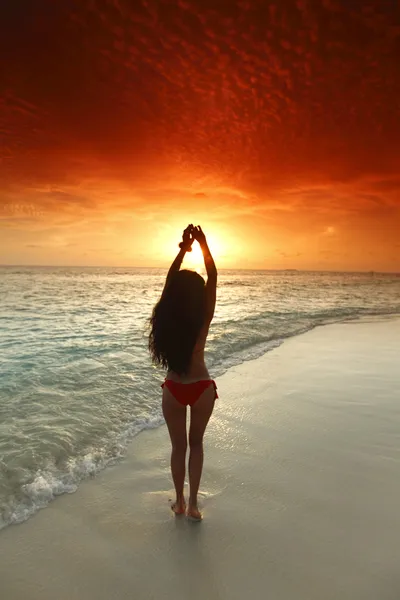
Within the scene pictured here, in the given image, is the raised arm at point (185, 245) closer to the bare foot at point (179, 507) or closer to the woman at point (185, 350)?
the woman at point (185, 350)

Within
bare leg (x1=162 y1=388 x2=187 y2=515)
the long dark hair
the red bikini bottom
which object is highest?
the long dark hair

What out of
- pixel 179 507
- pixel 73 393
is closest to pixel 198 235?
pixel 179 507

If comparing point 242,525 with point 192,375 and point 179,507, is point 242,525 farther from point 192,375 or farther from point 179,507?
point 192,375

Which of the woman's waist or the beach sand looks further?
the woman's waist

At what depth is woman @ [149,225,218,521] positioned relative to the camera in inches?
124

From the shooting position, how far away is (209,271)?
345 centimetres

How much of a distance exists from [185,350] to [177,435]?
78 centimetres

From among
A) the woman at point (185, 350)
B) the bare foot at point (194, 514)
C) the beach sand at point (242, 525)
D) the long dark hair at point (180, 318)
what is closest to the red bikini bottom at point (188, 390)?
the woman at point (185, 350)

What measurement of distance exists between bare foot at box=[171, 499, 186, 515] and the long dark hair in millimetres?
1213

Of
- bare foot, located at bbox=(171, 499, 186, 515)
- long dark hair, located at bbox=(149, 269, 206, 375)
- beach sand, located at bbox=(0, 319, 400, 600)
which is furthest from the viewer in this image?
bare foot, located at bbox=(171, 499, 186, 515)

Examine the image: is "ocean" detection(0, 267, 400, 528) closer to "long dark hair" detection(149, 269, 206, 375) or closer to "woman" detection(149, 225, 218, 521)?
"woman" detection(149, 225, 218, 521)

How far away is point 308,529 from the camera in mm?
3223

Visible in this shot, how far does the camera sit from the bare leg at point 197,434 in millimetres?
3334

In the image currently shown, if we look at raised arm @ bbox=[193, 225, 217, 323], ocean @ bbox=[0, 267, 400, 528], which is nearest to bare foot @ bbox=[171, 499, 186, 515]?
ocean @ bbox=[0, 267, 400, 528]
